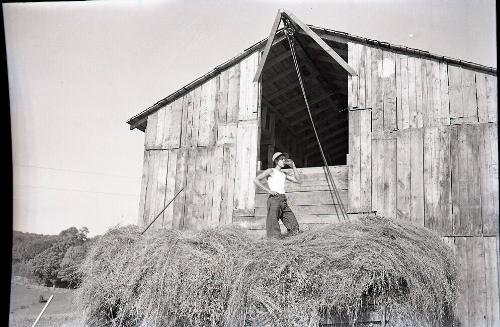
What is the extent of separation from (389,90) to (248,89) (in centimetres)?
268

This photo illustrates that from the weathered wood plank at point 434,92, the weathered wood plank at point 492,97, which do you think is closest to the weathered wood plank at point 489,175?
the weathered wood plank at point 492,97

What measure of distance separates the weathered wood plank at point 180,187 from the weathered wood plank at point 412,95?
426 cm

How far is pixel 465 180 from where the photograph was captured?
309 inches

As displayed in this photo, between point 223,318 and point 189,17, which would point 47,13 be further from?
point 223,318

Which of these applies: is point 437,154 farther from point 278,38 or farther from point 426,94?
point 278,38

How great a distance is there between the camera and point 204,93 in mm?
10336

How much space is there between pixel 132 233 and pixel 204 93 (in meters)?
3.51

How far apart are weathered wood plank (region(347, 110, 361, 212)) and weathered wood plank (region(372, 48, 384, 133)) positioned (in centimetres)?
29

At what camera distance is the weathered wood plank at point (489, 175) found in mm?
7523

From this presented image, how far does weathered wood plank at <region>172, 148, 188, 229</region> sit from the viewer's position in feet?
32.1

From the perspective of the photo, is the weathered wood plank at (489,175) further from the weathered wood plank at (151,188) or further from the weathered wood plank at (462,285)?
the weathered wood plank at (151,188)

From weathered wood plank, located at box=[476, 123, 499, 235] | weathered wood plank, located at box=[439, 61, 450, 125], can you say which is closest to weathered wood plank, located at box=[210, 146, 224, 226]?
weathered wood plank, located at box=[439, 61, 450, 125]

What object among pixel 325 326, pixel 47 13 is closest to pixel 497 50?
pixel 325 326

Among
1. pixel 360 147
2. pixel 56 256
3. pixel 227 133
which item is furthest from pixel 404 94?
pixel 56 256
